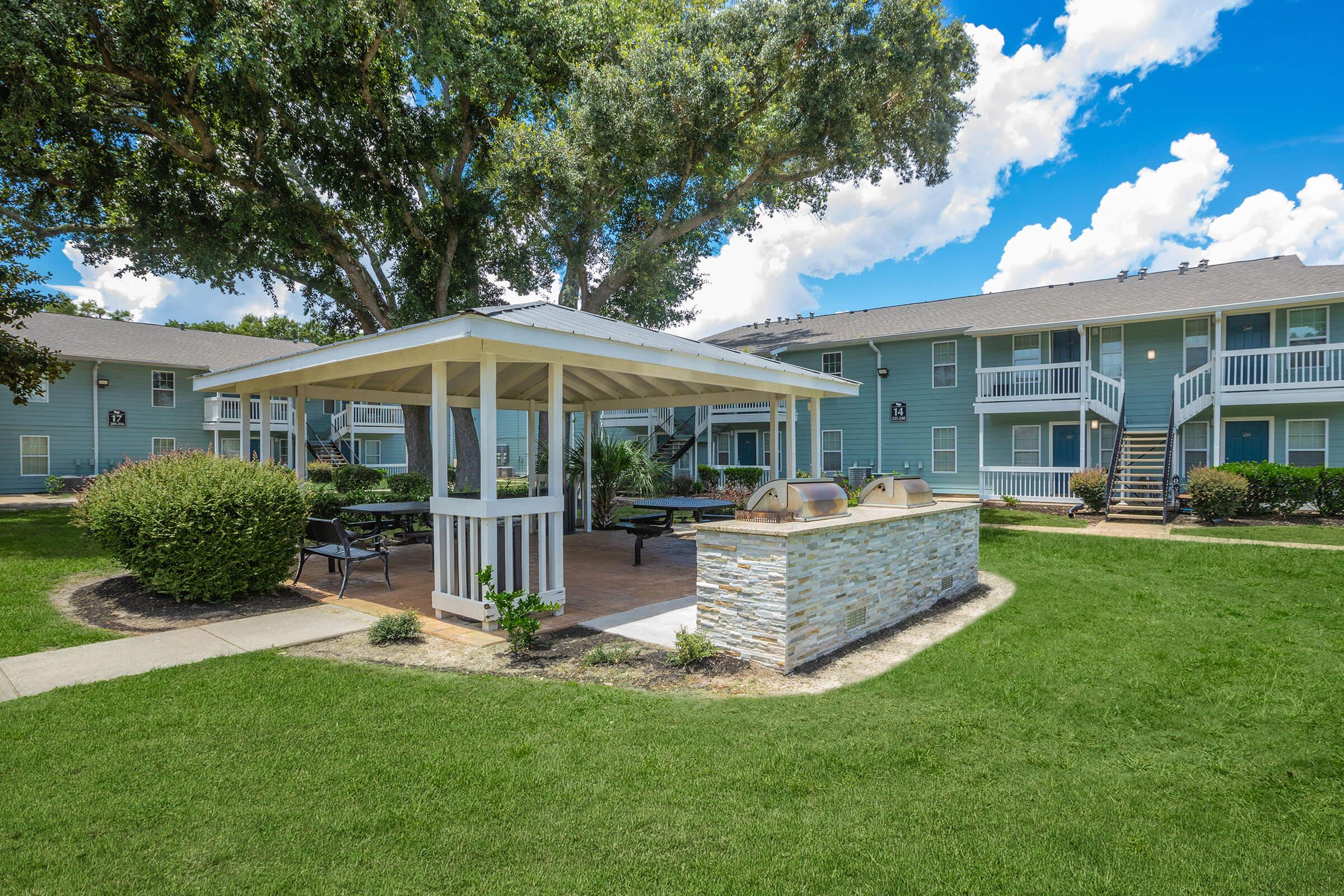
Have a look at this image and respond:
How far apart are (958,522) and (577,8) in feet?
45.3

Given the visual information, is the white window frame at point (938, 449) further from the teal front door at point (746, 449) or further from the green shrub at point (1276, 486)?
the green shrub at point (1276, 486)

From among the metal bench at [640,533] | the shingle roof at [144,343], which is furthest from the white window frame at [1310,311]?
the shingle roof at [144,343]

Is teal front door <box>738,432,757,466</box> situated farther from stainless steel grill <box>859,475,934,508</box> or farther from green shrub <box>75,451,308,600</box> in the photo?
green shrub <box>75,451,308,600</box>

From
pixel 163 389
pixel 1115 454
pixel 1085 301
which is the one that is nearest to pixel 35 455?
pixel 163 389

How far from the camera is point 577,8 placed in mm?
14508

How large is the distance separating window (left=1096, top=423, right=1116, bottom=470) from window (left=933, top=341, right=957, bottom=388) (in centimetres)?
382

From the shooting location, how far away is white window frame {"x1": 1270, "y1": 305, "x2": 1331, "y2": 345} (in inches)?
571

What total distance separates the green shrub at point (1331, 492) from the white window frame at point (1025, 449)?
538 centimetres

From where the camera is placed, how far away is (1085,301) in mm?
17688

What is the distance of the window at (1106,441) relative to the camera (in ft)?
54.4

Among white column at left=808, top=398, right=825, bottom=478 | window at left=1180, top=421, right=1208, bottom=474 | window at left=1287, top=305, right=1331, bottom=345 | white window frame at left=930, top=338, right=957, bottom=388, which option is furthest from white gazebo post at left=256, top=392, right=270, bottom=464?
window at left=1287, top=305, right=1331, bottom=345

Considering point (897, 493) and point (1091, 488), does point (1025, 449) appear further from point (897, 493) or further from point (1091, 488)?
point (897, 493)

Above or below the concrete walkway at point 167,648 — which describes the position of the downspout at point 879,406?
above

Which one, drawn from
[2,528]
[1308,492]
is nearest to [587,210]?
[2,528]
